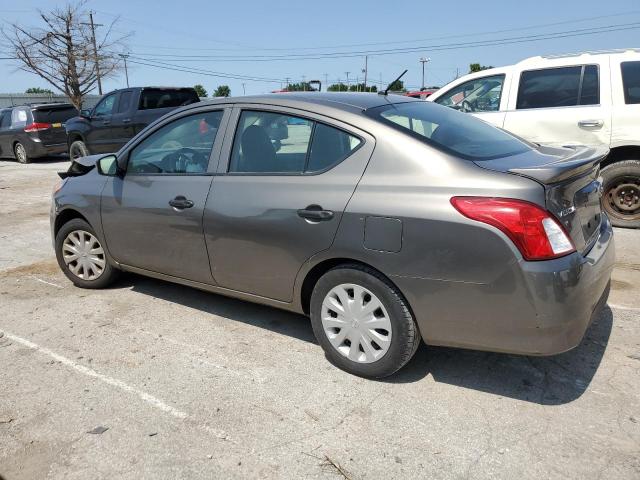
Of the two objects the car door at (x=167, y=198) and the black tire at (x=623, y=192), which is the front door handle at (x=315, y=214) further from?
the black tire at (x=623, y=192)

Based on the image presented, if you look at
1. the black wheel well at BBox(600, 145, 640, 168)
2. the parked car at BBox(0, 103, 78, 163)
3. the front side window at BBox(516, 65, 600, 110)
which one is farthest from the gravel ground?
the parked car at BBox(0, 103, 78, 163)

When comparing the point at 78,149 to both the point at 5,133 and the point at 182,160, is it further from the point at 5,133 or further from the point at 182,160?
Answer: the point at 182,160

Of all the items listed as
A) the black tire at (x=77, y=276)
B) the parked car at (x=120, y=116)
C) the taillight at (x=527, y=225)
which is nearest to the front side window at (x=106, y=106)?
the parked car at (x=120, y=116)

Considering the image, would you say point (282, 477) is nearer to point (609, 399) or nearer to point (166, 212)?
point (609, 399)

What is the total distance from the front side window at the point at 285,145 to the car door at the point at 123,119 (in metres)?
9.65

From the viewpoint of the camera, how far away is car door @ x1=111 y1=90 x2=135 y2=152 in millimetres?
12359

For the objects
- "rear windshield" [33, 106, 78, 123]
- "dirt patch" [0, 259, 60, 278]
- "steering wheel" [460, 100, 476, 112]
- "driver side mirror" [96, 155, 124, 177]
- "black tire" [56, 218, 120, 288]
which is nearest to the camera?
"driver side mirror" [96, 155, 124, 177]

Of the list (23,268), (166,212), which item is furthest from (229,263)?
(23,268)

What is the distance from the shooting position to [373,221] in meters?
2.91

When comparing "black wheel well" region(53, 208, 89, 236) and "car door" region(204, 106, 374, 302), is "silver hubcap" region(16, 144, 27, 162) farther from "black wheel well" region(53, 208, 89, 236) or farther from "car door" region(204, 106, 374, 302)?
"car door" region(204, 106, 374, 302)

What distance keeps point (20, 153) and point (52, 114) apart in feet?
5.67

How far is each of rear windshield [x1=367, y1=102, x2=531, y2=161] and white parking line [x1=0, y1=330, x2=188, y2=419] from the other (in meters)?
2.01

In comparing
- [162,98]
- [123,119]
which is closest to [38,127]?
[123,119]

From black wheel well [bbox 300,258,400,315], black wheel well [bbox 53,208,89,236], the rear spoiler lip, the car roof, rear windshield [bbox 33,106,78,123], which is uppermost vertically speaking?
rear windshield [bbox 33,106,78,123]
